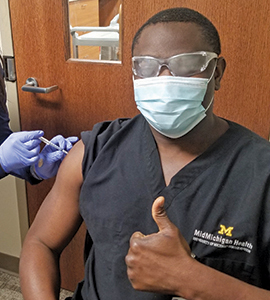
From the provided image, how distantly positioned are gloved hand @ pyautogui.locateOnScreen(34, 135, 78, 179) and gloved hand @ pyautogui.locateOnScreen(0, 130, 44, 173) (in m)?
0.04

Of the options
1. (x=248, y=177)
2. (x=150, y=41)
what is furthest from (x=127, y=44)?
(x=248, y=177)

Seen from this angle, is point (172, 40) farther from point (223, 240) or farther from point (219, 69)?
point (223, 240)

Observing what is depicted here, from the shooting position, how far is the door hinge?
1.53 metres

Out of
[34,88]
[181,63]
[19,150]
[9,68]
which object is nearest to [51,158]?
[19,150]

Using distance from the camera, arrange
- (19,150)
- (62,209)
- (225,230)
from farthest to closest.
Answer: (19,150) < (62,209) < (225,230)

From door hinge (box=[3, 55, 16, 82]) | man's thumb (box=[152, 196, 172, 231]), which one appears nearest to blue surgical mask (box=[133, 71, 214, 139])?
man's thumb (box=[152, 196, 172, 231])

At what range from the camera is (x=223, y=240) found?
80 cm

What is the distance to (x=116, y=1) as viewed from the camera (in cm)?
133

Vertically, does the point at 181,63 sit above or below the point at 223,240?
above

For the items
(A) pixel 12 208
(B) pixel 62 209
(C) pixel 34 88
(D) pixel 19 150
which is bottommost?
(A) pixel 12 208

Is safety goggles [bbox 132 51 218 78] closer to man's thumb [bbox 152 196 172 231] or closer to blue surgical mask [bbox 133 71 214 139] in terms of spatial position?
blue surgical mask [bbox 133 71 214 139]

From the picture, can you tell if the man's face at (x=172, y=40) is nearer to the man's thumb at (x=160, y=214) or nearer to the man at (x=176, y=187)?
the man at (x=176, y=187)

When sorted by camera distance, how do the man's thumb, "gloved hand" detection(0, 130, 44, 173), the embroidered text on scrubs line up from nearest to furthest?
the man's thumb < the embroidered text on scrubs < "gloved hand" detection(0, 130, 44, 173)

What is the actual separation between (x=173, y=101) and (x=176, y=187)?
22 centimetres
